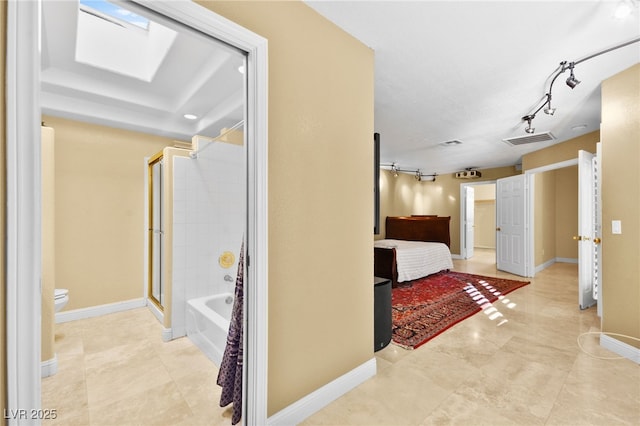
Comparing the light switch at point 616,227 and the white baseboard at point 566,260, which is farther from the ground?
the light switch at point 616,227

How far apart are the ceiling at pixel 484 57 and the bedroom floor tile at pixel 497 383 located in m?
2.40

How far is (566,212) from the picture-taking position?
6.78 metres

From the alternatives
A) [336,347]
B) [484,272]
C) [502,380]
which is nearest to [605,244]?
[502,380]

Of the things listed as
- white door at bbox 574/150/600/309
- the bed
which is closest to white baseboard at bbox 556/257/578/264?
the bed

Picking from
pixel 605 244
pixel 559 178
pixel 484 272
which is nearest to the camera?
pixel 605 244

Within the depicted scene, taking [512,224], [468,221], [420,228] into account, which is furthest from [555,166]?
[468,221]

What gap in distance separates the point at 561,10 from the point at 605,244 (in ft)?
6.71

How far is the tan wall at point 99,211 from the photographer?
3295mm

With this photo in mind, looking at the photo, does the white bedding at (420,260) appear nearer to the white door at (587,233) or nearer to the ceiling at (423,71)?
the ceiling at (423,71)

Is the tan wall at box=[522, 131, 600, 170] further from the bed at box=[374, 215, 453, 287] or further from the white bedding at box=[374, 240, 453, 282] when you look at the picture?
the white bedding at box=[374, 240, 453, 282]

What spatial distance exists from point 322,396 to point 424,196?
25.1 ft

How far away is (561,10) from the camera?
1757 millimetres

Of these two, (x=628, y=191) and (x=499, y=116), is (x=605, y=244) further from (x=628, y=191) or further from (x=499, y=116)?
(x=499, y=116)

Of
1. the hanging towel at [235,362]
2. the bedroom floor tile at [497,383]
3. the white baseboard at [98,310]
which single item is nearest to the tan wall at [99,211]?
the white baseboard at [98,310]
